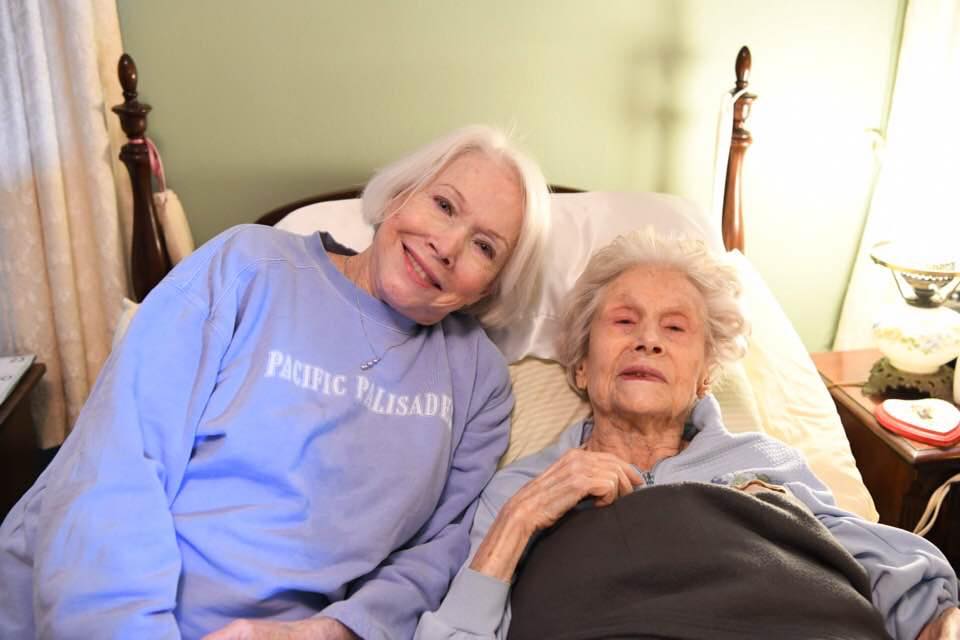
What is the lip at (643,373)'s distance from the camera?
1.29 m

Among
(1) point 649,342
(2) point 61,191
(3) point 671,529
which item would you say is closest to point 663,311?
(1) point 649,342

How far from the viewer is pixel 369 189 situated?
1427mm

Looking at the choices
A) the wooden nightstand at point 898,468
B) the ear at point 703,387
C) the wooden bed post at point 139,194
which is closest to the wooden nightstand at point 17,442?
the wooden bed post at point 139,194

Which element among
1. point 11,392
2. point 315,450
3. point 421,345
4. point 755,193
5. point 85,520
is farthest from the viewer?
point 755,193

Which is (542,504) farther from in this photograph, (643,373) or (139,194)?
(139,194)

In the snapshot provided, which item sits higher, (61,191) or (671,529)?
(61,191)

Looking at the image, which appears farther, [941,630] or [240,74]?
[240,74]

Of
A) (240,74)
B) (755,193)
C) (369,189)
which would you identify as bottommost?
(755,193)

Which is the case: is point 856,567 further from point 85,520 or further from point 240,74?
point 240,74

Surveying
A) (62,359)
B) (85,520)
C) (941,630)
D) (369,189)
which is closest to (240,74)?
(369,189)

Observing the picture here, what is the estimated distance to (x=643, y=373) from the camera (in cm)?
130

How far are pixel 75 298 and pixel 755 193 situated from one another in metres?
1.78

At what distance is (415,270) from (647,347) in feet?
1.36

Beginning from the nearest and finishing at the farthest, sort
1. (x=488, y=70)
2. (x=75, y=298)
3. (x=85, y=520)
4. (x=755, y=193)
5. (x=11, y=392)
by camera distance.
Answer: (x=85, y=520), (x=11, y=392), (x=75, y=298), (x=488, y=70), (x=755, y=193)
